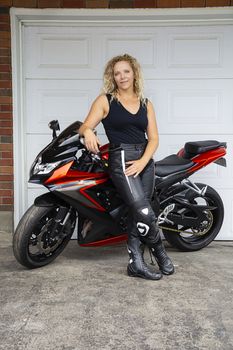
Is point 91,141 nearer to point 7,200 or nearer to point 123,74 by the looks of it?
point 123,74

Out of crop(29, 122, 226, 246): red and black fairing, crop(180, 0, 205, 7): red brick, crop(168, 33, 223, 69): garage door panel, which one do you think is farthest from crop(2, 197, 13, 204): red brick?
crop(180, 0, 205, 7): red brick

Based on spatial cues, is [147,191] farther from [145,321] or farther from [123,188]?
[145,321]

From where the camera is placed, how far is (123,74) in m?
3.12

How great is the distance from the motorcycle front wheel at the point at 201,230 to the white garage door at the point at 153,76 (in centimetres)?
46

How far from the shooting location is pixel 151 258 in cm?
349

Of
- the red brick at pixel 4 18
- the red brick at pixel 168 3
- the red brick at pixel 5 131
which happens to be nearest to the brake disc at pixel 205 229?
the red brick at pixel 5 131

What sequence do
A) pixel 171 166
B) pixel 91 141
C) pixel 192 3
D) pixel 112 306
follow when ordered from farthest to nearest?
pixel 192 3 → pixel 171 166 → pixel 91 141 → pixel 112 306

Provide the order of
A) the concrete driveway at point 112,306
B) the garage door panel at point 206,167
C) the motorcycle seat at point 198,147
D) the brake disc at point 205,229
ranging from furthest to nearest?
the garage door panel at point 206,167
the brake disc at point 205,229
the motorcycle seat at point 198,147
the concrete driveway at point 112,306

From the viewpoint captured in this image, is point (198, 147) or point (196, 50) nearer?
point (198, 147)

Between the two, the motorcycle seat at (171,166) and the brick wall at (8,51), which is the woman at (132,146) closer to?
the motorcycle seat at (171,166)

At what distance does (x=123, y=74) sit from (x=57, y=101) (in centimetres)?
126

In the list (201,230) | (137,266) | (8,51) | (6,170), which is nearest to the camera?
(137,266)

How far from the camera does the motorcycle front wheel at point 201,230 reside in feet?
12.5

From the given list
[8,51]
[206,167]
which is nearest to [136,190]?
[206,167]
